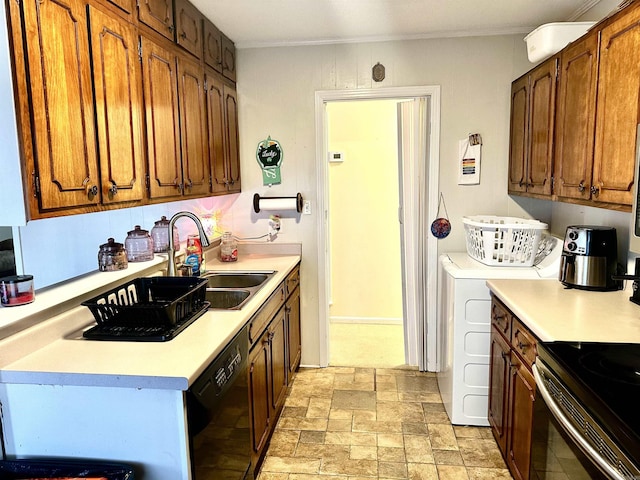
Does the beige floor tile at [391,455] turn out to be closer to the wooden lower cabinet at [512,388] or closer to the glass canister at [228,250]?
the wooden lower cabinet at [512,388]

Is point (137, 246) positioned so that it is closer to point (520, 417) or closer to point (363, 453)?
point (363, 453)

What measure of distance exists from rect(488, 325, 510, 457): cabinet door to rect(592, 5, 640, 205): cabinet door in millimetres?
836

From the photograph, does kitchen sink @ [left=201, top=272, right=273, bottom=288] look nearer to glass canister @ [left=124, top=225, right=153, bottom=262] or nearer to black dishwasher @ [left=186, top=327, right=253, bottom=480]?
glass canister @ [left=124, top=225, right=153, bottom=262]

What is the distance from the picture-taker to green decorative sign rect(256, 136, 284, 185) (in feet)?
10.9

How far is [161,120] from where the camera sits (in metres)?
2.12

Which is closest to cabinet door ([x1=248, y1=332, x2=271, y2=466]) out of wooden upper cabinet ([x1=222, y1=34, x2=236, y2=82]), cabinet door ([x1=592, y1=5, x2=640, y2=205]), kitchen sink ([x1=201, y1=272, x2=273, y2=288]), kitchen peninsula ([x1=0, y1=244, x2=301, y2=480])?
kitchen sink ([x1=201, y1=272, x2=273, y2=288])

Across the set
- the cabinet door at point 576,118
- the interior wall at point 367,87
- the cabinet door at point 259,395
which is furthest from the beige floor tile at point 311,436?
the cabinet door at point 576,118

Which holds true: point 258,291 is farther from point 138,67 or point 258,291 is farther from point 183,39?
point 183,39

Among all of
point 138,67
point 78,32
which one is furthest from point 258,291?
point 78,32

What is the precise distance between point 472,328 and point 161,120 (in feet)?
6.48

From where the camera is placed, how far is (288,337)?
2.99m

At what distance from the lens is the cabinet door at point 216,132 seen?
9.05 ft

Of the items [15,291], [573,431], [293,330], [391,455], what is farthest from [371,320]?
[15,291]

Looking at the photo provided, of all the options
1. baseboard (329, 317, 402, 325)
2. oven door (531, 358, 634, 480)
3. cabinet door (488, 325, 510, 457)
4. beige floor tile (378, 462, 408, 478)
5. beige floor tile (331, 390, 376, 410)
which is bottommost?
beige floor tile (378, 462, 408, 478)
